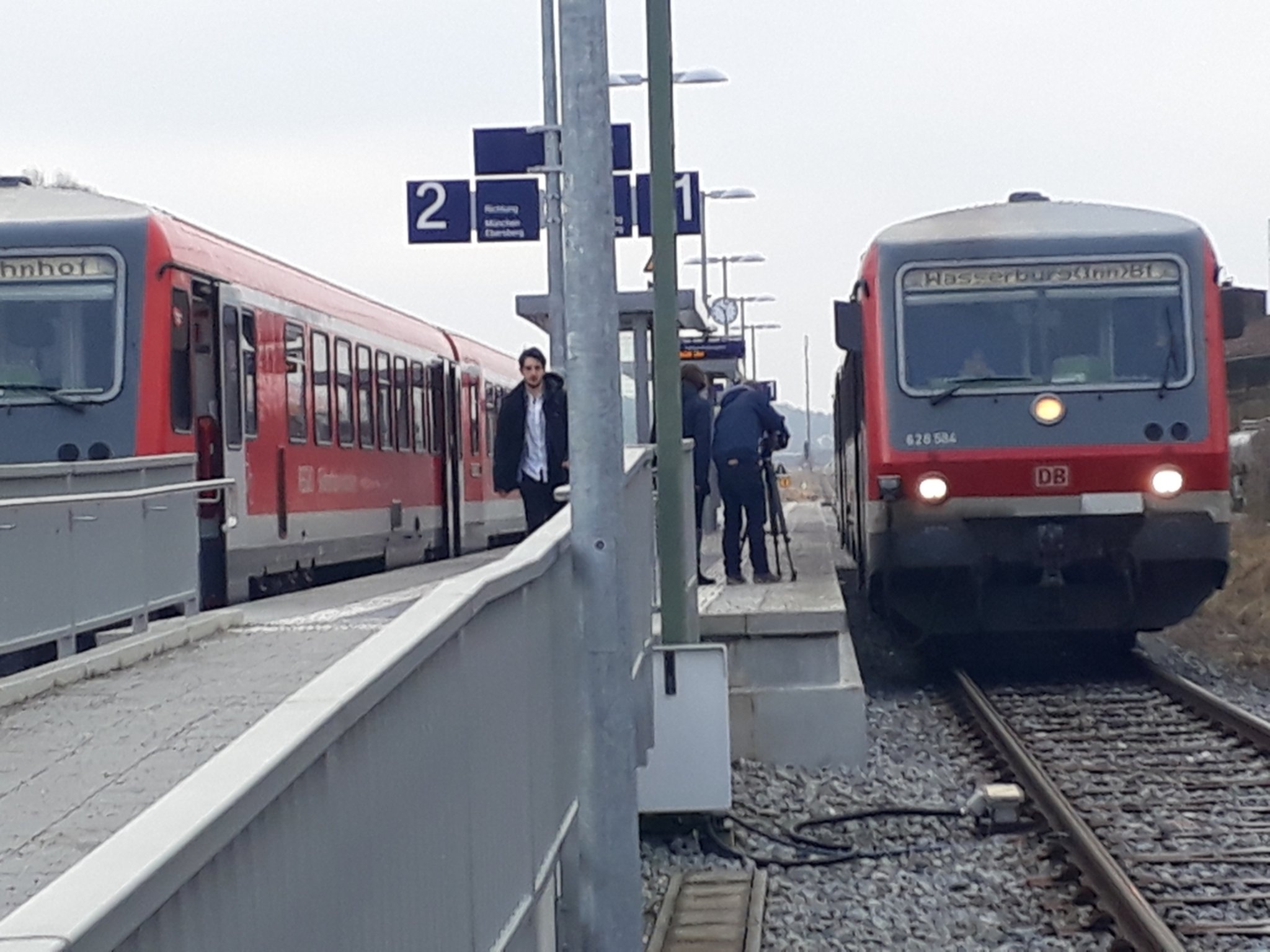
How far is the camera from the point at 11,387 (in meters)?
13.7

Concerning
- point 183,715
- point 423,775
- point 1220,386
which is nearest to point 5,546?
point 183,715

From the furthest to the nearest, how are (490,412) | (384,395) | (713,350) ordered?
(490,412) < (713,350) < (384,395)

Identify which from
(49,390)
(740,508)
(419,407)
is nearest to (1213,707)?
(740,508)

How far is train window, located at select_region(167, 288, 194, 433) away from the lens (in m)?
13.9

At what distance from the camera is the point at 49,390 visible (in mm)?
13656

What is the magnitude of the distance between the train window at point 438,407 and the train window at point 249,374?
7.42m

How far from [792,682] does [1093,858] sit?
4.21m

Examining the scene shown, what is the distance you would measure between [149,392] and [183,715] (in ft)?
17.6

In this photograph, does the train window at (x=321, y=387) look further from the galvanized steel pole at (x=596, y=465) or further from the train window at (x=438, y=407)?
the galvanized steel pole at (x=596, y=465)

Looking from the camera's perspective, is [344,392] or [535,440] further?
[344,392]

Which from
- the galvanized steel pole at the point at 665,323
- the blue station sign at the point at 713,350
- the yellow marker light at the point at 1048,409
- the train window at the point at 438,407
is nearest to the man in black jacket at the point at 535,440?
the galvanized steel pole at the point at 665,323

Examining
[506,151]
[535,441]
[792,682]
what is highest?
[506,151]

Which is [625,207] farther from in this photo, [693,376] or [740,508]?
[693,376]

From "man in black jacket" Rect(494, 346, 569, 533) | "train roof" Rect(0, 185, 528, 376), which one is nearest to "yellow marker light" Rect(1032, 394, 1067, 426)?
"man in black jacket" Rect(494, 346, 569, 533)
